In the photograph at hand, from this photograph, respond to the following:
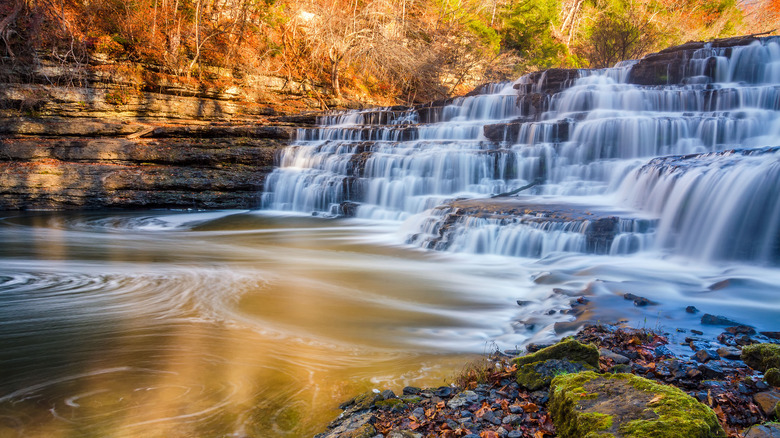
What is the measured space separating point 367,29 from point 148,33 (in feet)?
29.4

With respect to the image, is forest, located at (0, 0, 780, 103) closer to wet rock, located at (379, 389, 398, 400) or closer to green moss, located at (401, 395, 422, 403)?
wet rock, located at (379, 389, 398, 400)

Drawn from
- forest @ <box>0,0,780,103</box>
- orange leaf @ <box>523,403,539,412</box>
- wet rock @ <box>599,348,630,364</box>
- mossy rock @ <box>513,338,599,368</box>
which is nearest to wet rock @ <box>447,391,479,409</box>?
orange leaf @ <box>523,403,539,412</box>

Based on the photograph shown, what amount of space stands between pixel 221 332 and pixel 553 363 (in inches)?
118

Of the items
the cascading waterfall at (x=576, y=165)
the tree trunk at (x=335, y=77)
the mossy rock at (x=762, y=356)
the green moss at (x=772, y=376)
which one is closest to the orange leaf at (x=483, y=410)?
the green moss at (x=772, y=376)

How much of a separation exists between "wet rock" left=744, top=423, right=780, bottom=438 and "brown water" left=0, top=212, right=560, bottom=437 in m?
1.80

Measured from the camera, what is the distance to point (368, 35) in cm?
2159

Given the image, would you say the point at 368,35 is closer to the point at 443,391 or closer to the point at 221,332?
the point at 221,332

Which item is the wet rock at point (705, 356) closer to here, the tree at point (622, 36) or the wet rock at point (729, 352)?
the wet rock at point (729, 352)

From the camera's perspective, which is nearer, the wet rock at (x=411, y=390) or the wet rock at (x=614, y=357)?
the wet rock at (x=411, y=390)

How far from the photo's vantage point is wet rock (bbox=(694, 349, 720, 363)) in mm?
3221

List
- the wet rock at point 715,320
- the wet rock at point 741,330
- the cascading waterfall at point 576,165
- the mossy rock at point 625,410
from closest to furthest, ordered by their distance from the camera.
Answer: the mossy rock at point 625,410 < the wet rock at point 741,330 < the wet rock at point 715,320 < the cascading waterfall at point 576,165

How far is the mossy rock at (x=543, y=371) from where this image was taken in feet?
9.11

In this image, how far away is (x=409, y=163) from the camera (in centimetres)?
1334

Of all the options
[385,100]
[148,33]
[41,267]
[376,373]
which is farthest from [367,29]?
[376,373]
